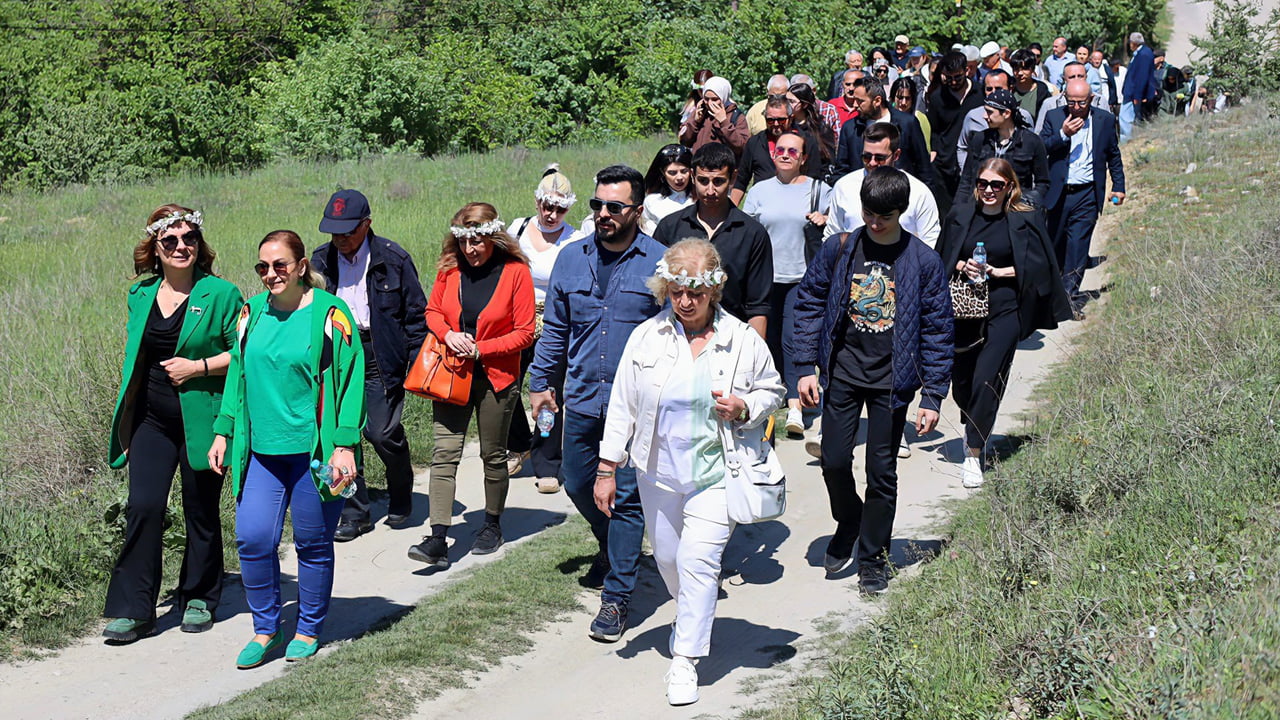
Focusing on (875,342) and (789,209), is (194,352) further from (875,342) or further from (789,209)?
(789,209)

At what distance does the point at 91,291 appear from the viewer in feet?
43.3

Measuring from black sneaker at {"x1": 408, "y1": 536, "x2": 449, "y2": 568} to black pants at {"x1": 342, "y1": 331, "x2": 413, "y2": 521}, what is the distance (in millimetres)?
571

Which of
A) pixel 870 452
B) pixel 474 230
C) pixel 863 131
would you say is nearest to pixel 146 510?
pixel 474 230

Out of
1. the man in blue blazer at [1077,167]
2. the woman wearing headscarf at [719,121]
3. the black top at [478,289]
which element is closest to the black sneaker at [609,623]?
the black top at [478,289]

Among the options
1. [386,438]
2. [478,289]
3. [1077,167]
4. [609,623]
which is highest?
[1077,167]

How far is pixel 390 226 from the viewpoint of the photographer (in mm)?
16391

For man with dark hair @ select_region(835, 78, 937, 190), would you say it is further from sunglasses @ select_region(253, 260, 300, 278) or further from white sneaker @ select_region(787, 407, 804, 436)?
sunglasses @ select_region(253, 260, 300, 278)

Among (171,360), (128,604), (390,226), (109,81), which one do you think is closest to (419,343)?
(171,360)

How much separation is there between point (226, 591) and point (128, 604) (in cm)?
84

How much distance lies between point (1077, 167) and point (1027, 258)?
416 centimetres

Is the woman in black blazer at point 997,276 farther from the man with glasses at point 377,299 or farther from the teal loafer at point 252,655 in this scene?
the teal loafer at point 252,655

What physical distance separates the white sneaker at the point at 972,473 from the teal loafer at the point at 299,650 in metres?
4.43

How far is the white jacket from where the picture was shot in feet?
18.8

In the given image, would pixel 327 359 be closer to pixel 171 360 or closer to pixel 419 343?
pixel 171 360
